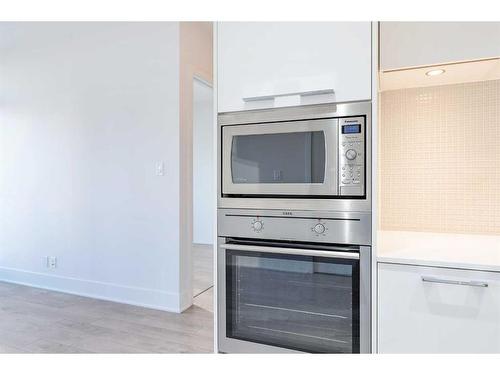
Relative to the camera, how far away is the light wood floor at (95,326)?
219 cm

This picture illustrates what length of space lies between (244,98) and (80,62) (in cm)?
249

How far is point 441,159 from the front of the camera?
1.89m

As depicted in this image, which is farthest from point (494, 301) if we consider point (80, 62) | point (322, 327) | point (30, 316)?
point (80, 62)

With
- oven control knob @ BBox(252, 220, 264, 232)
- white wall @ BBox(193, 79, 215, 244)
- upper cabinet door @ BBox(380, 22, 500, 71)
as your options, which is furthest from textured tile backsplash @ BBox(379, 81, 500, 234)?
white wall @ BBox(193, 79, 215, 244)

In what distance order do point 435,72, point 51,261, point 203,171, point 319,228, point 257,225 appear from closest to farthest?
point 319,228
point 257,225
point 435,72
point 51,261
point 203,171

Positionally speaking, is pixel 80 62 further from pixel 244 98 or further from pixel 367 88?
pixel 367 88

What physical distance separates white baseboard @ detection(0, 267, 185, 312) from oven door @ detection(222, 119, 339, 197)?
5.66ft

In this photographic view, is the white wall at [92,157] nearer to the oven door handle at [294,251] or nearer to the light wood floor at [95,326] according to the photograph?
the light wood floor at [95,326]

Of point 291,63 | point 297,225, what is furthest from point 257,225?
point 291,63

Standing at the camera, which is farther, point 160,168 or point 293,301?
point 160,168

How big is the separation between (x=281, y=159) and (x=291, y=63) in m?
0.43

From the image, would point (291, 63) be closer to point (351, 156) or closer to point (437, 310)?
point (351, 156)

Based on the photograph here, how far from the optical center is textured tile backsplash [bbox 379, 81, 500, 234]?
70.8 inches

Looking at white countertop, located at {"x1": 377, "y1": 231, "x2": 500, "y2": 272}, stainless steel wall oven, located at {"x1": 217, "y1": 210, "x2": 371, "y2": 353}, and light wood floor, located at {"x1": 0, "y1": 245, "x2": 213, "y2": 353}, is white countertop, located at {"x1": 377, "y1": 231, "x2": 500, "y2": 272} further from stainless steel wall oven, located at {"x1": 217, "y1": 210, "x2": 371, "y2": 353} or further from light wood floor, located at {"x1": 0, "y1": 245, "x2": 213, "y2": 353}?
light wood floor, located at {"x1": 0, "y1": 245, "x2": 213, "y2": 353}
